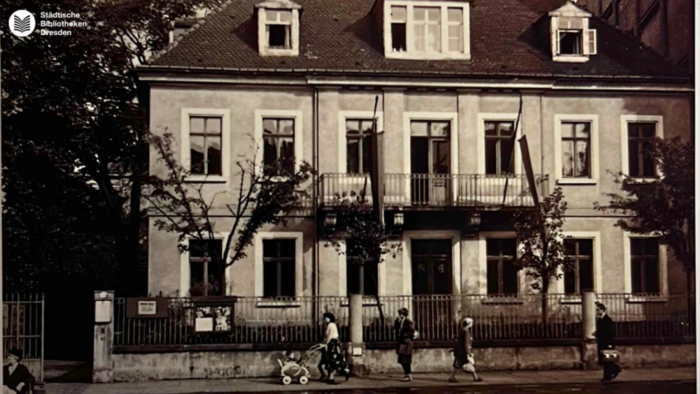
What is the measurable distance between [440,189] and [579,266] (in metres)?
1.66

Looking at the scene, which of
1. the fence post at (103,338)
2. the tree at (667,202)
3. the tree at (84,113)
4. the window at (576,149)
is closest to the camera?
Result: the tree at (84,113)

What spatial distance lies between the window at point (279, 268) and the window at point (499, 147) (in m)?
2.24

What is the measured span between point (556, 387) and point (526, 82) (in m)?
3.19

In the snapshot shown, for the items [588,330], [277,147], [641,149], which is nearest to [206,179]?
[277,147]

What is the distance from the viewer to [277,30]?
948 centimetres

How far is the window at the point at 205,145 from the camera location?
9.00 meters

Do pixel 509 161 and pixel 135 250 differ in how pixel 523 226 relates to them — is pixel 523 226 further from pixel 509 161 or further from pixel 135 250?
pixel 135 250

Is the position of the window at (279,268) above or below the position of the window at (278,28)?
below

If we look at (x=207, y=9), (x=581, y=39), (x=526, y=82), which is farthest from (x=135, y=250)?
(x=581, y=39)

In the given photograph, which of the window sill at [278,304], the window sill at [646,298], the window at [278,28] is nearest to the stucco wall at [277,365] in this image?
the window sill at [646,298]

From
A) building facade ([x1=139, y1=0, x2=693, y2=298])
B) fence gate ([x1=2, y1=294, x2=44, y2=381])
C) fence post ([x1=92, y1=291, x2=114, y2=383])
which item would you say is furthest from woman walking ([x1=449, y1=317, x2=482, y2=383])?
fence gate ([x1=2, y1=294, x2=44, y2=381])

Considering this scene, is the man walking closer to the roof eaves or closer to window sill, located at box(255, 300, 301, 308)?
window sill, located at box(255, 300, 301, 308)

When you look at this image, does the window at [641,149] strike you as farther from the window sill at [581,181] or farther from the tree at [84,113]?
the tree at [84,113]

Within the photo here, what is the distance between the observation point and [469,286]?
9344 millimetres
